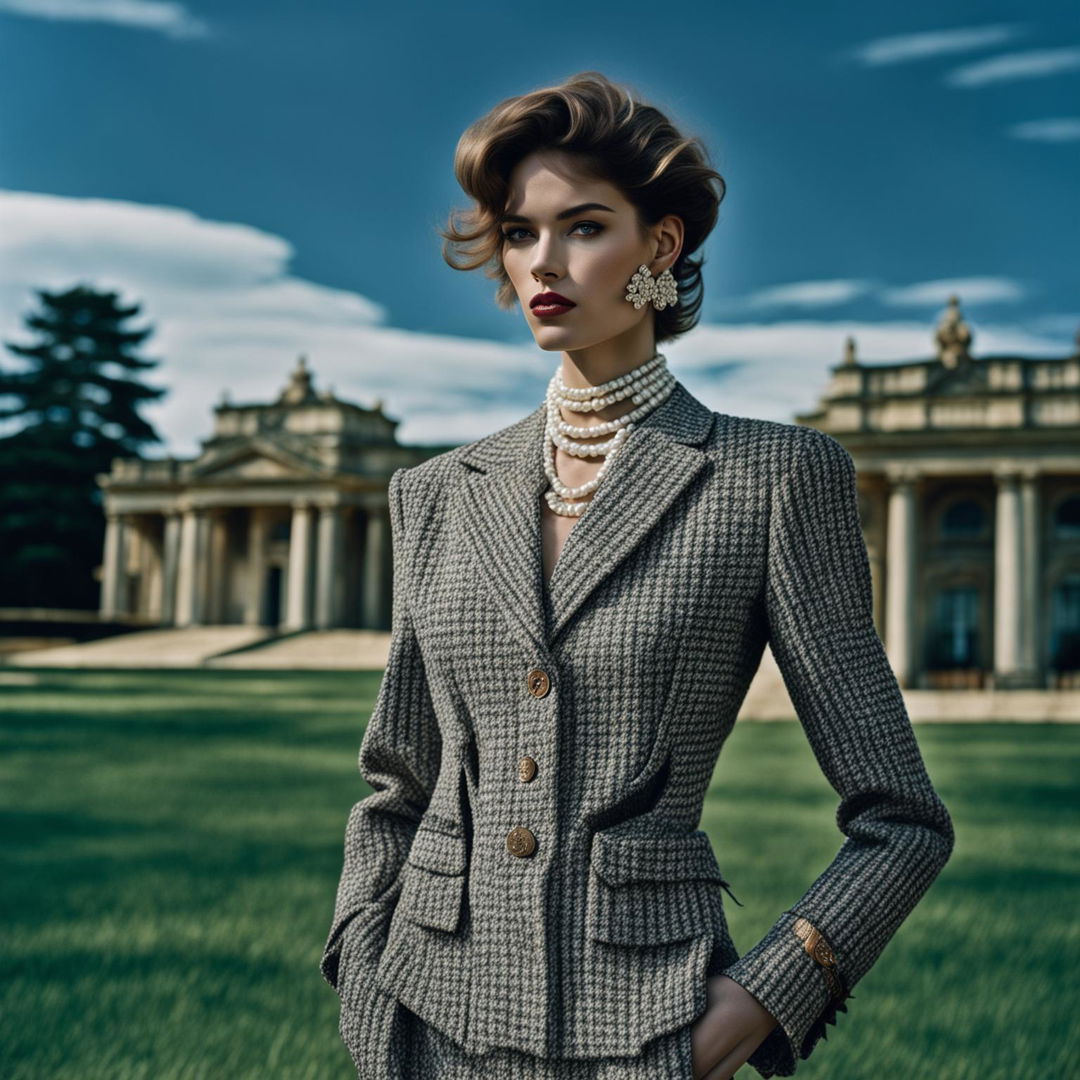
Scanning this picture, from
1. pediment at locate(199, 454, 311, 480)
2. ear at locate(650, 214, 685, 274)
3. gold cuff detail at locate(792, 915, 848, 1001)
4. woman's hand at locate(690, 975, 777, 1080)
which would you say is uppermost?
pediment at locate(199, 454, 311, 480)

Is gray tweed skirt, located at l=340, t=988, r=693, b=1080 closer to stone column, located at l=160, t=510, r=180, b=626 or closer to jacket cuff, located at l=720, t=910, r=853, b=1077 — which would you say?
jacket cuff, located at l=720, t=910, r=853, b=1077

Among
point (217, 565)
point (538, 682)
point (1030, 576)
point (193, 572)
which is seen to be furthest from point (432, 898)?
point (217, 565)

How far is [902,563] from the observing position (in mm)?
44219

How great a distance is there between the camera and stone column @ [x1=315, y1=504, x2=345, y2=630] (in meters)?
57.8

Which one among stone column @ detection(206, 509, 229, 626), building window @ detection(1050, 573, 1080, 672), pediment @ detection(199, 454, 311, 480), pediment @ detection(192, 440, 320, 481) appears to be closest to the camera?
building window @ detection(1050, 573, 1080, 672)

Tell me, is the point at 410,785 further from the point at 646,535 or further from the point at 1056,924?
the point at 1056,924

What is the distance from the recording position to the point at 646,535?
2227 mm

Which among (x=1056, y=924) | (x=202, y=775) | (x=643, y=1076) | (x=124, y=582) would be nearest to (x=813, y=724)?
(x=643, y=1076)

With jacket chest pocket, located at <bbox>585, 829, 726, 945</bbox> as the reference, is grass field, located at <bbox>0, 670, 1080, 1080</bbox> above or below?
below

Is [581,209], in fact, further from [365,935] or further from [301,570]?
[301,570]

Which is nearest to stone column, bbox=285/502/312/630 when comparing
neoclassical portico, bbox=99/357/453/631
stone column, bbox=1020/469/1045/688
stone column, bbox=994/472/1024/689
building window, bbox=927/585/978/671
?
neoclassical portico, bbox=99/357/453/631

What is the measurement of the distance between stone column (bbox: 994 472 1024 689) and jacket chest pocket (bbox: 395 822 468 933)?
43.2 meters

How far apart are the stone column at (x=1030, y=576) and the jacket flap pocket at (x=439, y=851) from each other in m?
43.5

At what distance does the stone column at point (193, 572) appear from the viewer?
6028 centimetres
